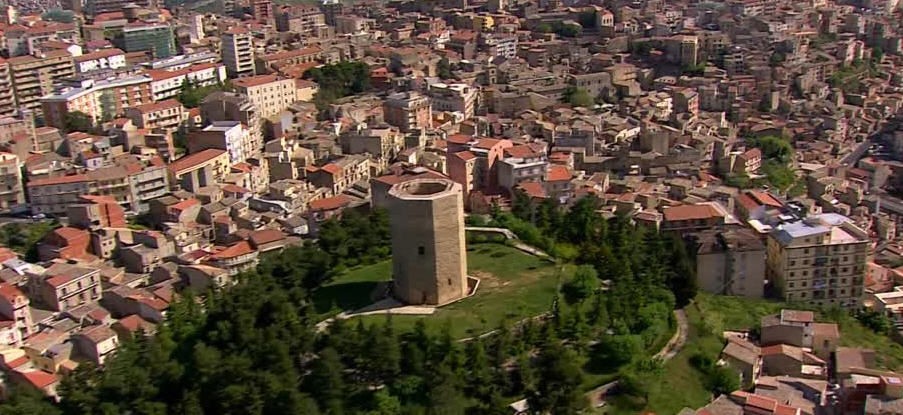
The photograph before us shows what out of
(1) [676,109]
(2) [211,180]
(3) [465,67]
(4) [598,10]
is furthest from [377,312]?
(4) [598,10]


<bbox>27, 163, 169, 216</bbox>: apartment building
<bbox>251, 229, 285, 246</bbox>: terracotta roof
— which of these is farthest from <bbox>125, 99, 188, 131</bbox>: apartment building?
<bbox>251, 229, 285, 246</bbox>: terracotta roof

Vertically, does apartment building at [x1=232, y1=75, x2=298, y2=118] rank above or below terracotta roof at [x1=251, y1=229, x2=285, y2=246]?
above

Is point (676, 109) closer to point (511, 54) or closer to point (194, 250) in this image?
point (511, 54)

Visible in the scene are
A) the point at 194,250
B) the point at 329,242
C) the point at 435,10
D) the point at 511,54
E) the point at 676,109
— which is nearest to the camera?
the point at 329,242

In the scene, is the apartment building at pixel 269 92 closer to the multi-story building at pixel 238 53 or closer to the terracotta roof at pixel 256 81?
the terracotta roof at pixel 256 81

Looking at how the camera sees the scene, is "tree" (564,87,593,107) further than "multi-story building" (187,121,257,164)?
Yes

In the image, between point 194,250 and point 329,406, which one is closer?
point 329,406

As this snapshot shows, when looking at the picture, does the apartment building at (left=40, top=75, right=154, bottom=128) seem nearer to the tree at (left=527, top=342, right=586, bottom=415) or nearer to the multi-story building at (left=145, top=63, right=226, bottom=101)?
the multi-story building at (left=145, top=63, right=226, bottom=101)
